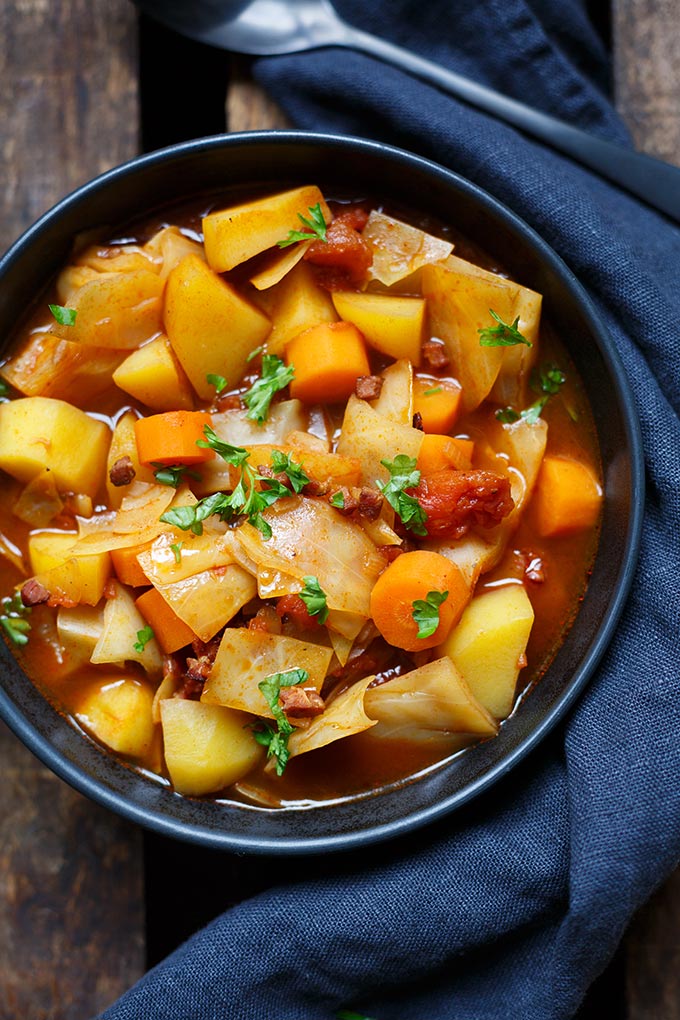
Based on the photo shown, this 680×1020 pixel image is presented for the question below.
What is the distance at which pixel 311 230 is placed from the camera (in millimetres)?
2742

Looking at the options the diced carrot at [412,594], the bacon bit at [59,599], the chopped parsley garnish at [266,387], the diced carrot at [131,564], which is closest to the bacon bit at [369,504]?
the diced carrot at [412,594]

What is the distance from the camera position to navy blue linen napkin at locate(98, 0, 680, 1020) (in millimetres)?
2639

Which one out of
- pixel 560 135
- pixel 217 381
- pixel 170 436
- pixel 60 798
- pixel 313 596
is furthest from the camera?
pixel 60 798

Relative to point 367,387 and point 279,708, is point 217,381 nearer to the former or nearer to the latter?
point 367,387

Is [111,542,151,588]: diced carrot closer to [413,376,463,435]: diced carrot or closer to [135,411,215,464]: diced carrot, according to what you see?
[135,411,215,464]: diced carrot

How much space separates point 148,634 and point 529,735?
1068mm

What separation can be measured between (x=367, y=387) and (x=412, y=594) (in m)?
0.58

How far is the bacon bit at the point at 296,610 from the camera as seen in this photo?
8.43ft

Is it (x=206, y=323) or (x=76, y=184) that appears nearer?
(x=206, y=323)

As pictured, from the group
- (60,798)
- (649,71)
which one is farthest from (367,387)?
(60,798)

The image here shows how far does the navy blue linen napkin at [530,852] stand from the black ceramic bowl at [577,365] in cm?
13

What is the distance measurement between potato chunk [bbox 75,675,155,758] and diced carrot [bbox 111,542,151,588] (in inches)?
12.6

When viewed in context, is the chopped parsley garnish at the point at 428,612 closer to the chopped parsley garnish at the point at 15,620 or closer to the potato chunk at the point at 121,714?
the potato chunk at the point at 121,714

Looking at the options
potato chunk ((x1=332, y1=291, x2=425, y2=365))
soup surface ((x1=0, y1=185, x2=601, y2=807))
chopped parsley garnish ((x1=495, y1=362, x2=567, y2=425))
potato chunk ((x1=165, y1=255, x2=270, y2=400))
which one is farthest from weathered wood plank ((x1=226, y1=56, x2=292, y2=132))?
chopped parsley garnish ((x1=495, y1=362, x2=567, y2=425))
